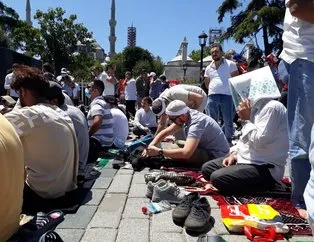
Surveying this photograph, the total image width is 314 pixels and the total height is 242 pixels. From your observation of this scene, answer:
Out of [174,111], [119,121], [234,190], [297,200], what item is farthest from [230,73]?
[297,200]

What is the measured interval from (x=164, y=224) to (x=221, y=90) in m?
4.20

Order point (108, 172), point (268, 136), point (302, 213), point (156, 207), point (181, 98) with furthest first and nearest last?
point (181, 98) < point (108, 172) < point (268, 136) < point (156, 207) < point (302, 213)

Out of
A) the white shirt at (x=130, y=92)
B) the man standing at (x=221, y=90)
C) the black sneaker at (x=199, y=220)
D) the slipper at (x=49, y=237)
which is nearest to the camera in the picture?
the slipper at (x=49, y=237)

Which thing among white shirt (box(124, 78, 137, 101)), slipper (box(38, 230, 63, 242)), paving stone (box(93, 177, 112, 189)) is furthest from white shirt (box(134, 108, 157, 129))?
slipper (box(38, 230, 63, 242))

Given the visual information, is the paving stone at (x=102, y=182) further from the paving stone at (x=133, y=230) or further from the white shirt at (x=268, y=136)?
the white shirt at (x=268, y=136)

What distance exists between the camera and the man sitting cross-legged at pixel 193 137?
15.8 feet

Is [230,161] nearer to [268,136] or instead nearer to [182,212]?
[268,136]

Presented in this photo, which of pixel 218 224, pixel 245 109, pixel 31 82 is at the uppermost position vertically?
pixel 31 82

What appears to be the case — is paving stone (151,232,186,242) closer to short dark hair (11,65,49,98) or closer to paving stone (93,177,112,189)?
paving stone (93,177,112,189)

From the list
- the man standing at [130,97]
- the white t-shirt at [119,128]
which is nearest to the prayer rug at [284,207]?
the white t-shirt at [119,128]

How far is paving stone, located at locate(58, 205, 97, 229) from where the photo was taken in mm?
3104

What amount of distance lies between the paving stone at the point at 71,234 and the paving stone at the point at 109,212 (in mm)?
160

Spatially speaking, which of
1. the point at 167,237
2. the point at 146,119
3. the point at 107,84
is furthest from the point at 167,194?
the point at 107,84

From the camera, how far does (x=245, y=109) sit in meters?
3.87
